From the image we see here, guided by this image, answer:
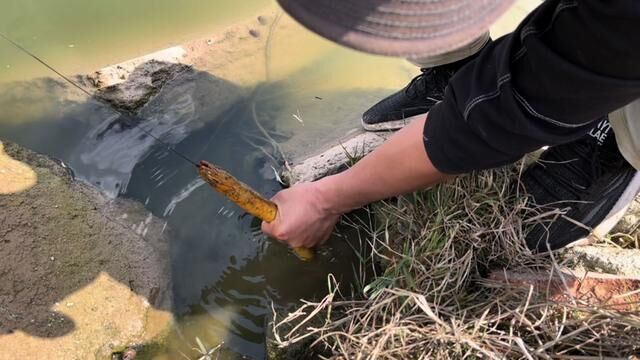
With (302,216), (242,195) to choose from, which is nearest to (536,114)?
(302,216)

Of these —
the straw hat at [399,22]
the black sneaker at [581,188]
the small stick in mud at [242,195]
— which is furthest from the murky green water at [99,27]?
the straw hat at [399,22]

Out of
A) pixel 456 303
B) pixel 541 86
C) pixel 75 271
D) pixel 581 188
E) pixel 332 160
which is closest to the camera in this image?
pixel 541 86

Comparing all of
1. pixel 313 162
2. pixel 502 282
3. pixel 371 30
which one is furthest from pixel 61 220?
pixel 371 30

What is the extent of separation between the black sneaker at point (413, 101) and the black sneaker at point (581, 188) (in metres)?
0.49

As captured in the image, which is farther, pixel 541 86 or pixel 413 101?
pixel 413 101

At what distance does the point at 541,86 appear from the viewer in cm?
126

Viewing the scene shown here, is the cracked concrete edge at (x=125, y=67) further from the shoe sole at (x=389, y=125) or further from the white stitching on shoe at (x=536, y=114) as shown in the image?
the white stitching on shoe at (x=536, y=114)

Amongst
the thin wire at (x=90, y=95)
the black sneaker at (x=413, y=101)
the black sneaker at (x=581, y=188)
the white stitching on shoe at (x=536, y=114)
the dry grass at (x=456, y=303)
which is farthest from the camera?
the thin wire at (x=90, y=95)

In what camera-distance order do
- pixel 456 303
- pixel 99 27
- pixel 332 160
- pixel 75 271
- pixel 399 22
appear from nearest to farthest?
pixel 399 22 < pixel 456 303 < pixel 75 271 < pixel 332 160 < pixel 99 27

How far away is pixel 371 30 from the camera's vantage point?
901 mm

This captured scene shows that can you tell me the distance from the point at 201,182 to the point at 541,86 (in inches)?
54.2

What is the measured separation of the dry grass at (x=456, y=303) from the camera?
1552 mm

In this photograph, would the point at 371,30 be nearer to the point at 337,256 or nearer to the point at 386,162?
the point at 386,162

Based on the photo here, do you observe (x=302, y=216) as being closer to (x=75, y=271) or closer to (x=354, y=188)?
(x=354, y=188)
